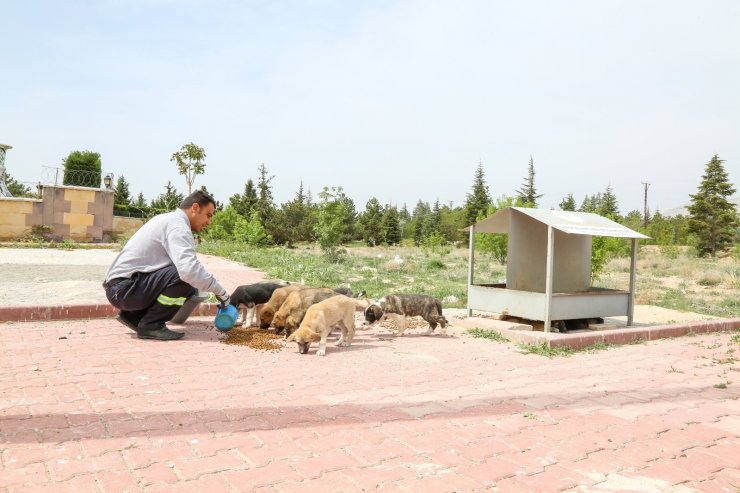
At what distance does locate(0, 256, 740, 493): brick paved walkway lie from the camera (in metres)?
3.02

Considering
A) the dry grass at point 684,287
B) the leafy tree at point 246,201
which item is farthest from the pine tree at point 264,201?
the dry grass at point 684,287

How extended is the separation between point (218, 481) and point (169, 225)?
14.0 ft

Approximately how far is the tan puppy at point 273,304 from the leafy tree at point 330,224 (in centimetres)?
1744

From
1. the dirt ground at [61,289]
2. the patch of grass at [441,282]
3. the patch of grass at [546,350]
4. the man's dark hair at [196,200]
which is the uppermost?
the man's dark hair at [196,200]

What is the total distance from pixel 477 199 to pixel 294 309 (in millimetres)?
59450

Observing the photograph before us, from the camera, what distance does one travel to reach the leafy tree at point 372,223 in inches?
2275

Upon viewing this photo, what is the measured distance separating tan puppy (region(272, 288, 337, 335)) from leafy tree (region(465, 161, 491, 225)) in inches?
2069

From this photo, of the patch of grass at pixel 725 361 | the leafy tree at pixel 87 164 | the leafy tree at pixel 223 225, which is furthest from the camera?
the leafy tree at pixel 223 225

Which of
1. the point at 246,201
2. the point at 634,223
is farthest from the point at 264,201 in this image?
the point at 634,223

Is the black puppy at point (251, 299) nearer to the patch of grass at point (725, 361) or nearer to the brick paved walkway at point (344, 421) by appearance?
the brick paved walkway at point (344, 421)

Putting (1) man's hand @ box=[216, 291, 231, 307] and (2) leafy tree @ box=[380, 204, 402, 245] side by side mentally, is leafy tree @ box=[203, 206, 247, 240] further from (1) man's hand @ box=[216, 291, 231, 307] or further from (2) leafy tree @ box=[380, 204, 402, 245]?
(1) man's hand @ box=[216, 291, 231, 307]

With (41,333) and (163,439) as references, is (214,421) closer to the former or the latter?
(163,439)

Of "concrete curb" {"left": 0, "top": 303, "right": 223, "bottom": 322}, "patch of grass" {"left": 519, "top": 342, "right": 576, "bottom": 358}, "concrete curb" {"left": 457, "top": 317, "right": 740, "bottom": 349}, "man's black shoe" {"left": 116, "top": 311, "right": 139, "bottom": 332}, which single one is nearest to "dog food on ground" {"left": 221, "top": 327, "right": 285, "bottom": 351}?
"man's black shoe" {"left": 116, "top": 311, "right": 139, "bottom": 332}

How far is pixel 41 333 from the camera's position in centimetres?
656
